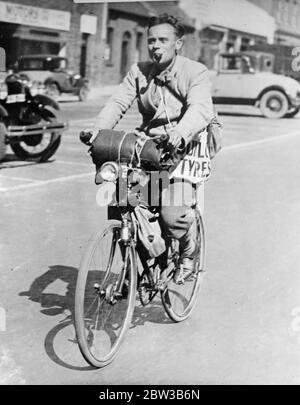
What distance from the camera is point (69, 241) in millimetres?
5879

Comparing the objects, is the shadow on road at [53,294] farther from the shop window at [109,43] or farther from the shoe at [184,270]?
the shop window at [109,43]

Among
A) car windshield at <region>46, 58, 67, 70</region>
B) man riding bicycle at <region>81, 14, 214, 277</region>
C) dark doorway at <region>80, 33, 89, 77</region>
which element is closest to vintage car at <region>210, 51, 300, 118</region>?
car windshield at <region>46, 58, 67, 70</region>

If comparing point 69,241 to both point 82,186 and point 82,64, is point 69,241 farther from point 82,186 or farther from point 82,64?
point 82,64

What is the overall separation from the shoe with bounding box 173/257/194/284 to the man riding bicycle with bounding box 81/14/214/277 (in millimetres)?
240

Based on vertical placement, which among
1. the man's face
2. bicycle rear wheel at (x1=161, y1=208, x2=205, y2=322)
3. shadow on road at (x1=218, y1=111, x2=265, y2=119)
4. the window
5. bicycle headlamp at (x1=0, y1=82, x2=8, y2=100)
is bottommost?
bicycle rear wheel at (x1=161, y1=208, x2=205, y2=322)

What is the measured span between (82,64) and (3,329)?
2630cm

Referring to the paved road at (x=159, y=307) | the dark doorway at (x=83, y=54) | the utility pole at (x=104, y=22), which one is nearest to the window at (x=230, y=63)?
the utility pole at (x=104, y=22)

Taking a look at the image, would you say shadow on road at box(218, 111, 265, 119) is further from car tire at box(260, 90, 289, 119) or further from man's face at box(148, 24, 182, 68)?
man's face at box(148, 24, 182, 68)

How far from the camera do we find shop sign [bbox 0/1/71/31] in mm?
24734

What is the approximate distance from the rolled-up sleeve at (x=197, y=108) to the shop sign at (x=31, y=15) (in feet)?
70.5

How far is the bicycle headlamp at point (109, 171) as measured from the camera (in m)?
3.37

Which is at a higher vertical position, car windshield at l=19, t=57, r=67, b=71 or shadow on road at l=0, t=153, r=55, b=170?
car windshield at l=19, t=57, r=67, b=71

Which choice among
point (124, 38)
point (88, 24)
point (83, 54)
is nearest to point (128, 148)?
point (88, 24)
